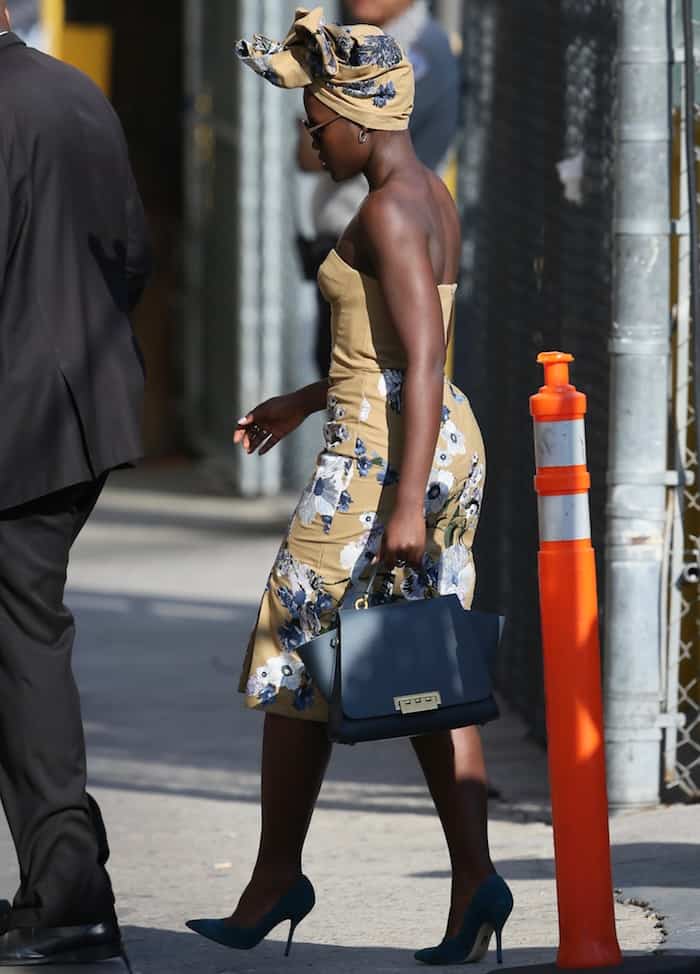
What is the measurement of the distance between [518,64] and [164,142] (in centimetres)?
1055

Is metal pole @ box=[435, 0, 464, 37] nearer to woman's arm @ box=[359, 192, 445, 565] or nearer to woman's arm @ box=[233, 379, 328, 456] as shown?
woman's arm @ box=[233, 379, 328, 456]

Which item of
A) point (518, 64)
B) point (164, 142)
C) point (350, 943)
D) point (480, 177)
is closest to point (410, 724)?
point (350, 943)

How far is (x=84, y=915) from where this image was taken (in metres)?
4.34

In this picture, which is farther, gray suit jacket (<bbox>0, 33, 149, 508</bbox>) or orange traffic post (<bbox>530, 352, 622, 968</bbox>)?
Result: gray suit jacket (<bbox>0, 33, 149, 508</bbox>)

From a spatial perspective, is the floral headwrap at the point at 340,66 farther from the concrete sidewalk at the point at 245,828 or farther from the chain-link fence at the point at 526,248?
the concrete sidewalk at the point at 245,828

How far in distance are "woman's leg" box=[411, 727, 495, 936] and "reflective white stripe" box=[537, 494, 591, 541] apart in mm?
629

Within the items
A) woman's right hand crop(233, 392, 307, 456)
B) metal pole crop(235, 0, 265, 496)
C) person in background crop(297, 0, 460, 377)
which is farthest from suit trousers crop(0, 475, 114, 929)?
metal pole crop(235, 0, 265, 496)

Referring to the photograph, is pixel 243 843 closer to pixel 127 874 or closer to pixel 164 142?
pixel 127 874

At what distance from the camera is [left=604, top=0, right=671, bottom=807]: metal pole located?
5.51m

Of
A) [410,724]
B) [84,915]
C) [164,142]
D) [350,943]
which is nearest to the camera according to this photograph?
[410,724]

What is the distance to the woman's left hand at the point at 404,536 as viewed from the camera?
412 cm

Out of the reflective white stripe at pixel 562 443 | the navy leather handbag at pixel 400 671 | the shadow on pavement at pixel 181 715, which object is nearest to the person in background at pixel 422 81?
the shadow on pavement at pixel 181 715

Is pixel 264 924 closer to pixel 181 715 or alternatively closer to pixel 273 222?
pixel 181 715

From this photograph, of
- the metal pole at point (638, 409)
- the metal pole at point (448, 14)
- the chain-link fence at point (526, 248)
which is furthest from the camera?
the metal pole at point (448, 14)
